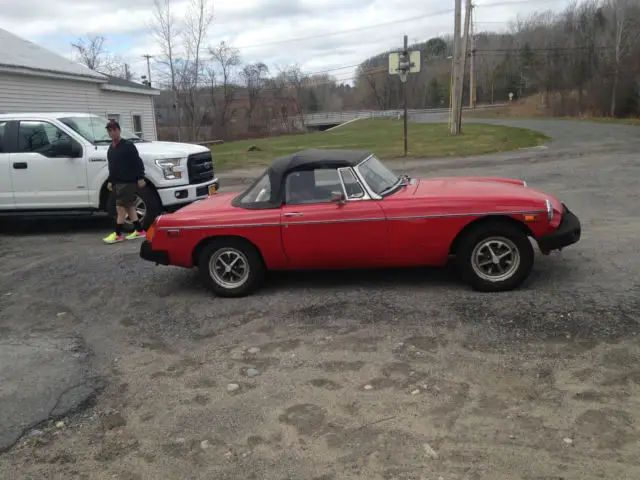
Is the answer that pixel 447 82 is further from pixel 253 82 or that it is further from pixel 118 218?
pixel 118 218

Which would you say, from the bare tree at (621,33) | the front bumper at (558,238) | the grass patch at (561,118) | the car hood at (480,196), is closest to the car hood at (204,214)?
the car hood at (480,196)

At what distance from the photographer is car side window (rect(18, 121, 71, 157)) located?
977cm

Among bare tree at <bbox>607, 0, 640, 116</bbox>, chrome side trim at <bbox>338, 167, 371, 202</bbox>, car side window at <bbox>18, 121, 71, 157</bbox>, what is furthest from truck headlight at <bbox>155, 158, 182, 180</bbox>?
bare tree at <bbox>607, 0, 640, 116</bbox>

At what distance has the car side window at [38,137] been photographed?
977cm

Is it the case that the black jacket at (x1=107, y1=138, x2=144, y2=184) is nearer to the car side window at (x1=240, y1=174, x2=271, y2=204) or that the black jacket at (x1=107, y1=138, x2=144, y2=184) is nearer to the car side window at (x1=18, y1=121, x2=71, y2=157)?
the car side window at (x1=18, y1=121, x2=71, y2=157)

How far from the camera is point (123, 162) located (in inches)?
328

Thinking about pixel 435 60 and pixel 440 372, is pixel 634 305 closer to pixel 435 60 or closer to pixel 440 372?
pixel 440 372

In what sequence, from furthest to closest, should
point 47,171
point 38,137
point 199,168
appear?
point 199,168 → point 38,137 → point 47,171

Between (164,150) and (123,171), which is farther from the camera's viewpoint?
(164,150)

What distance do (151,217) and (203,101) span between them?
62479 millimetres

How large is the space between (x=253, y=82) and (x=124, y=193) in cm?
7315

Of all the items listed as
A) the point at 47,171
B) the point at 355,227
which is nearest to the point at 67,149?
the point at 47,171

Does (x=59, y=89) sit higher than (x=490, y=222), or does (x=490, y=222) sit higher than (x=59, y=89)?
(x=59, y=89)

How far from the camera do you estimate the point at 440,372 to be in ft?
12.8
